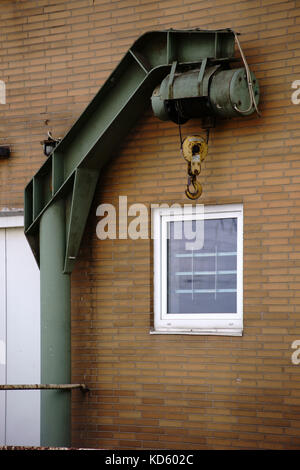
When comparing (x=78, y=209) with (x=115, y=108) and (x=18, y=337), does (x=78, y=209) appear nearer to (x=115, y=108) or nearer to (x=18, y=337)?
(x=115, y=108)

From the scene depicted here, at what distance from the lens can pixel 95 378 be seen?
349 inches

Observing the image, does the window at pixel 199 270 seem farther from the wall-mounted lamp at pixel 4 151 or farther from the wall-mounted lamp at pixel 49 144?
the wall-mounted lamp at pixel 4 151

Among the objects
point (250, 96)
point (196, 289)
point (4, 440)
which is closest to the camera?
point (250, 96)

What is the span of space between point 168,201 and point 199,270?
743 millimetres

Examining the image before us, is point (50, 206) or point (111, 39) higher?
point (111, 39)

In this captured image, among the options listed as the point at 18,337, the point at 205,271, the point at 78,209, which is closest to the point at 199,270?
the point at 205,271

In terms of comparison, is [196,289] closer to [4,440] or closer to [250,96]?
[250,96]

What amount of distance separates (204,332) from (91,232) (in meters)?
1.62

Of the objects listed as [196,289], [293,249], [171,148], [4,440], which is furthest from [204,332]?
[4,440]

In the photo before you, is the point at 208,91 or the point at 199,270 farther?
the point at 199,270

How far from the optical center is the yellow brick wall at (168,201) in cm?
800

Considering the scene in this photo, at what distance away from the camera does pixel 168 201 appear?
8.64 metres

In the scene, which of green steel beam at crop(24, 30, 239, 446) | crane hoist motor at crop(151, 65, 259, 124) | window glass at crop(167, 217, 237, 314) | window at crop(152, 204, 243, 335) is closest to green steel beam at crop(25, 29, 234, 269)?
green steel beam at crop(24, 30, 239, 446)

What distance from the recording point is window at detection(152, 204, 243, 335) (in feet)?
27.4
